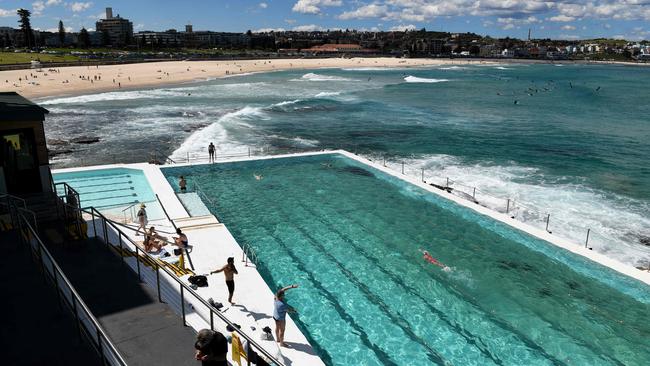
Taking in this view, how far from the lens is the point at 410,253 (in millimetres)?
17828

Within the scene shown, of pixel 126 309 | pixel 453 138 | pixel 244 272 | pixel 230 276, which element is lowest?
pixel 453 138

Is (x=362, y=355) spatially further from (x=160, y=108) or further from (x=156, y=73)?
(x=156, y=73)

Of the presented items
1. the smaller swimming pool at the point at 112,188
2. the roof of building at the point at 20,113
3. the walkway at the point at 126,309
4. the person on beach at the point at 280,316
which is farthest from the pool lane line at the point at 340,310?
the roof of building at the point at 20,113

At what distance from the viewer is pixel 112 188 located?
2367 cm

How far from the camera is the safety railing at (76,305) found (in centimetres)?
601

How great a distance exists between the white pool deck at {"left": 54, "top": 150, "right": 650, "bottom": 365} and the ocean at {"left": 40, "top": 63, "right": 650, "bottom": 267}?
2637 millimetres

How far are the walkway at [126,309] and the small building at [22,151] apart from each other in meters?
3.34

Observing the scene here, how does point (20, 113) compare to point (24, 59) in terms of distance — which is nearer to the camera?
point (20, 113)

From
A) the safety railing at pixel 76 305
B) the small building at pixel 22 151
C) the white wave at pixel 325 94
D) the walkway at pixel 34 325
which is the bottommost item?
the white wave at pixel 325 94

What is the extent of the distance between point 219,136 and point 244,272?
94.1 ft

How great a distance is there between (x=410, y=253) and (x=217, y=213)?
29.6 feet

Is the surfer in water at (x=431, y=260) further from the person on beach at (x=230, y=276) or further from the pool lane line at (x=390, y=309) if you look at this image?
the person on beach at (x=230, y=276)

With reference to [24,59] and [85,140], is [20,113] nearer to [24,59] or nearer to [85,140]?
[85,140]

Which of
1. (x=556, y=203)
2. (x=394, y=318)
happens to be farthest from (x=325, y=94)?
(x=394, y=318)
